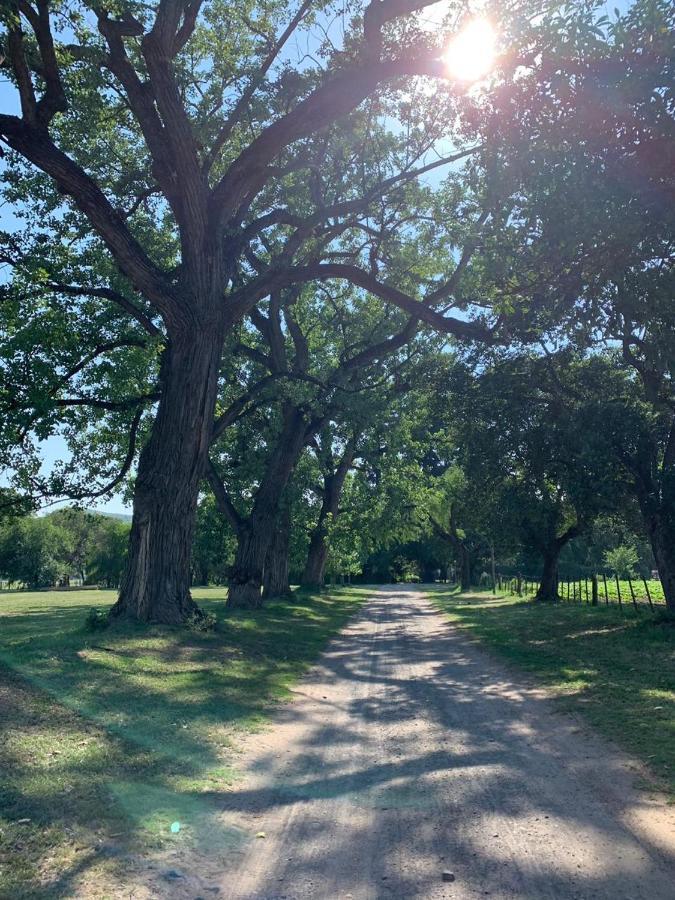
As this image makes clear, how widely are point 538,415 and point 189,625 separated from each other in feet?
32.7

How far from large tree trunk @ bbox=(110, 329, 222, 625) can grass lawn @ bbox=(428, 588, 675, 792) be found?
617cm

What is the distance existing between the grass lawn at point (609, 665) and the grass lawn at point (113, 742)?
369cm

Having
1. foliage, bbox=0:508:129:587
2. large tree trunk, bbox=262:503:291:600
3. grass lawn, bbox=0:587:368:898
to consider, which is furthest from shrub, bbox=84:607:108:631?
foliage, bbox=0:508:129:587

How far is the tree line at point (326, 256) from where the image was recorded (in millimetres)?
8094

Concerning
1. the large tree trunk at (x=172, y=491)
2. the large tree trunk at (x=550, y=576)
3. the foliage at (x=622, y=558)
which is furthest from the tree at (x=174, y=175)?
the foliage at (x=622, y=558)

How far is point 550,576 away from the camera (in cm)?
3062

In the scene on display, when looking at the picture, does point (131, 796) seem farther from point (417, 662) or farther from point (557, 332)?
point (557, 332)

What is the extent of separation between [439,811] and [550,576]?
27.4m

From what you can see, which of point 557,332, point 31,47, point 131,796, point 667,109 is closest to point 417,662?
point 557,332

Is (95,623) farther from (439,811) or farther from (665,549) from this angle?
(665,549)

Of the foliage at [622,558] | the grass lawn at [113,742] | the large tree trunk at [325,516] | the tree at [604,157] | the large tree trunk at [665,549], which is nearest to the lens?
the grass lawn at [113,742]

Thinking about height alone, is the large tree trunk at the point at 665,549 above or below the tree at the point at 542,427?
below

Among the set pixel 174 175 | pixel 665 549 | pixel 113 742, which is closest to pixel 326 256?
pixel 174 175

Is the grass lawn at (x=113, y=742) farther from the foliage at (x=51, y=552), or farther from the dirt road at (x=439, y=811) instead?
the foliage at (x=51, y=552)
